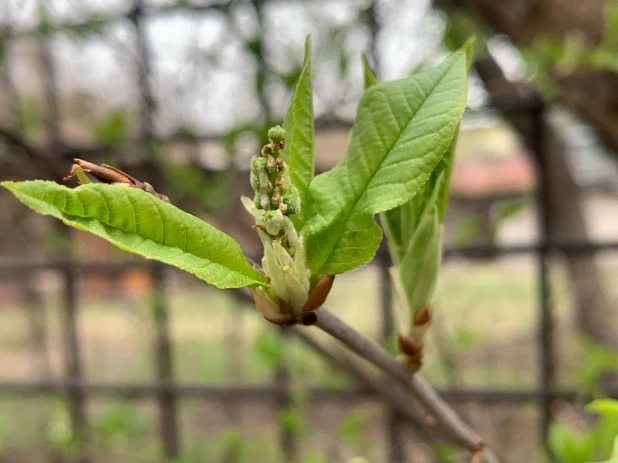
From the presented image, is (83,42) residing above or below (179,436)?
above

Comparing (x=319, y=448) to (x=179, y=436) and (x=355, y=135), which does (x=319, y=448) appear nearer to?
(x=179, y=436)

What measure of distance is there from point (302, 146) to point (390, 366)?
113 mm

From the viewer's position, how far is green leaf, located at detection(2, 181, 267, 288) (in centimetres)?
19

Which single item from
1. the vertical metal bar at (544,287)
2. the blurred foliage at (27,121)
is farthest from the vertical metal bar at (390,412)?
the blurred foliage at (27,121)

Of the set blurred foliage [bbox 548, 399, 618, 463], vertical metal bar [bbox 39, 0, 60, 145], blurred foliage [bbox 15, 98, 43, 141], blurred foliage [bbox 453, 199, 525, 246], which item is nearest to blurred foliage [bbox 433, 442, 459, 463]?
blurred foliage [bbox 453, 199, 525, 246]

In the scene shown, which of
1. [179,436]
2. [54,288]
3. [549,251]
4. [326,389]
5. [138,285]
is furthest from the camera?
[54,288]

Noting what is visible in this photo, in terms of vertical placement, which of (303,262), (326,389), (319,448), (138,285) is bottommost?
(319,448)

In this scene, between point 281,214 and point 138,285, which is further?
point 138,285

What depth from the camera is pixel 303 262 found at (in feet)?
0.75

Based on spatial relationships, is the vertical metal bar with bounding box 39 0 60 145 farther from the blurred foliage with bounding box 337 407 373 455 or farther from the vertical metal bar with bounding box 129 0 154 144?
the blurred foliage with bounding box 337 407 373 455

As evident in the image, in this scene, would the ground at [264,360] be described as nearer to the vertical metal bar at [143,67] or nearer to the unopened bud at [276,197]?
the vertical metal bar at [143,67]

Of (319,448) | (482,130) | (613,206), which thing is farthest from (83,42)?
(613,206)

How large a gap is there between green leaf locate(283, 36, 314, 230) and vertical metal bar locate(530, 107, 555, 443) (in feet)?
3.70

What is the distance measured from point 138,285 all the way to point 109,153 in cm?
65
